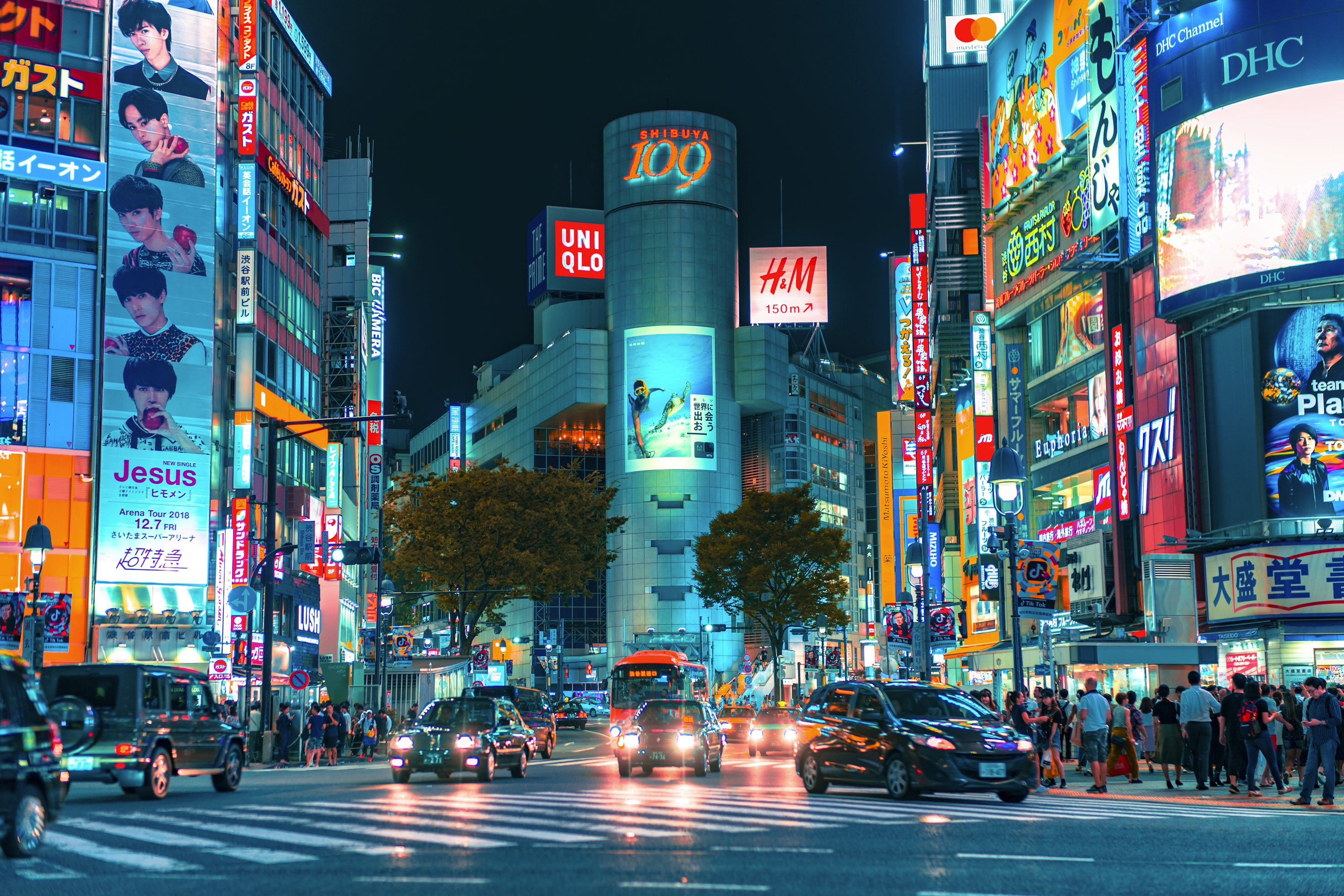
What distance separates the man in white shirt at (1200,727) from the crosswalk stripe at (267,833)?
52.0 ft

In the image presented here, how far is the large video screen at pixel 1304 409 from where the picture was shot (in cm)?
4428

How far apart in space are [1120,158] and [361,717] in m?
31.8

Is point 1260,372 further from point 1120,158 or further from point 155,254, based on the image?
point 155,254

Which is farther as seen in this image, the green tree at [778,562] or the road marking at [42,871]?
the green tree at [778,562]

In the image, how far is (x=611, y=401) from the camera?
125 metres

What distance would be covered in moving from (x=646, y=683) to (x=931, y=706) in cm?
2932

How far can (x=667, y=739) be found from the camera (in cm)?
3073

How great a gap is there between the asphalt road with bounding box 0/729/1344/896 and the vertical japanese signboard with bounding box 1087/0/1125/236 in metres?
33.4

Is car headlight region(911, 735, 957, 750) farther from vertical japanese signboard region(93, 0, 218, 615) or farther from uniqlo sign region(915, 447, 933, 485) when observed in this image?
uniqlo sign region(915, 447, 933, 485)

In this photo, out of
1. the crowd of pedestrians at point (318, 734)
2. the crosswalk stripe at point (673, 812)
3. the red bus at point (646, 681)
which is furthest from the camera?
the red bus at point (646, 681)

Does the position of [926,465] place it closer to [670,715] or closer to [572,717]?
[572,717]

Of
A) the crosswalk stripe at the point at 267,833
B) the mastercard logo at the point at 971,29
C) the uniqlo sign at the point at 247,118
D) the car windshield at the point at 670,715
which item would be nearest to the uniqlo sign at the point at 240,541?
the uniqlo sign at the point at 247,118

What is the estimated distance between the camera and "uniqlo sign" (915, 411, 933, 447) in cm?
8525

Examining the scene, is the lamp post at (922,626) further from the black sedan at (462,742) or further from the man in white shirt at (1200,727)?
the man in white shirt at (1200,727)
